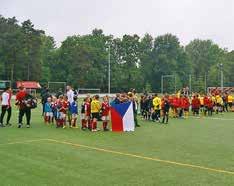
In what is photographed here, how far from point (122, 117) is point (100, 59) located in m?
68.8

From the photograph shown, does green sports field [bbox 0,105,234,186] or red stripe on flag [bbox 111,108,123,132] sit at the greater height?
red stripe on flag [bbox 111,108,123,132]

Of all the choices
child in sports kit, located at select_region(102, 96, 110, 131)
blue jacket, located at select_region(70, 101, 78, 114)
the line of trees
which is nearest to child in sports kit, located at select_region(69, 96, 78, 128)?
blue jacket, located at select_region(70, 101, 78, 114)

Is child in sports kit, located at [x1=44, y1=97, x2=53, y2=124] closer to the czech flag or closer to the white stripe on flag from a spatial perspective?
the czech flag

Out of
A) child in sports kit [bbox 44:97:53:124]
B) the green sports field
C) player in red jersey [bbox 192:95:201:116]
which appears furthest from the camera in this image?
player in red jersey [bbox 192:95:201:116]

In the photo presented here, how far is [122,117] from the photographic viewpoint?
19656mm

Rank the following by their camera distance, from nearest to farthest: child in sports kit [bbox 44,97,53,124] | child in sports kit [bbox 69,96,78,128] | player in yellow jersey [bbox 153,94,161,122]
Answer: child in sports kit [bbox 69,96,78,128], child in sports kit [bbox 44,97,53,124], player in yellow jersey [bbox 153,94,161,122]

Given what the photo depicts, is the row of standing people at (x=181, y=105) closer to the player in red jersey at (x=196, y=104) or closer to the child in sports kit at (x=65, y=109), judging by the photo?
the player in red jersey at (x=196, y=104)

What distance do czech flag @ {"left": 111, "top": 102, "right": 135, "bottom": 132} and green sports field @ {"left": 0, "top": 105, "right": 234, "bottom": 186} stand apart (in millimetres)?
2230

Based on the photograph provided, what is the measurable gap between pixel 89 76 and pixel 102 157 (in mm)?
71462

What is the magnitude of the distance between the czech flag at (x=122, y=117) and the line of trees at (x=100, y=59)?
193ft

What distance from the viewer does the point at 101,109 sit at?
64.6 feet

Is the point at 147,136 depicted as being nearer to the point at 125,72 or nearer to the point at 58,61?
the point at 58,61

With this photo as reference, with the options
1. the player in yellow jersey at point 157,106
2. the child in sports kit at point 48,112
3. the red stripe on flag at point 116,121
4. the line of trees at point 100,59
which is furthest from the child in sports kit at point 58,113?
the line of trees at point 100,59

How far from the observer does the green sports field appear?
29.6 ft
